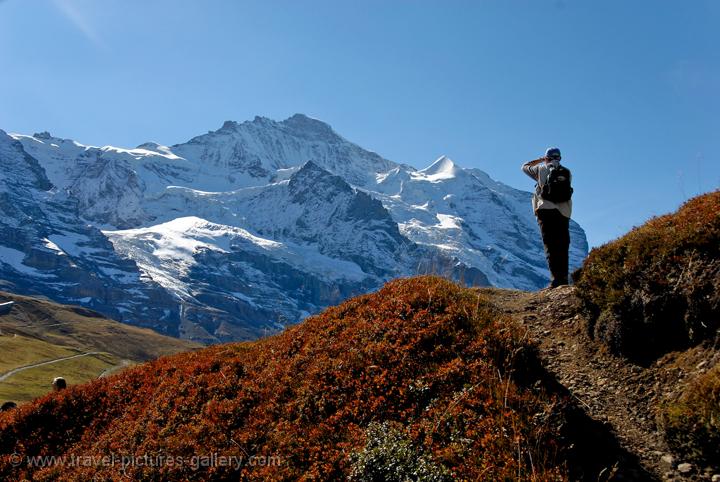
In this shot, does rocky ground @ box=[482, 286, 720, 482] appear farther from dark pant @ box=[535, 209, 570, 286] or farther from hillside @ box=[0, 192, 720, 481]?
dark pant @ box=[535, 209, 570, 286]

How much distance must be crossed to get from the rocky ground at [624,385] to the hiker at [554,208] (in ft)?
10.6

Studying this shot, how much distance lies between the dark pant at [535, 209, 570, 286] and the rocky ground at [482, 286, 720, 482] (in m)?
3.13

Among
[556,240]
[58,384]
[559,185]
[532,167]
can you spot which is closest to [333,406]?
[556,240]

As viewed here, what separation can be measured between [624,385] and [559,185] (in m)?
7.77

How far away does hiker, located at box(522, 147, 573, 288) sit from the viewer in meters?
17.2

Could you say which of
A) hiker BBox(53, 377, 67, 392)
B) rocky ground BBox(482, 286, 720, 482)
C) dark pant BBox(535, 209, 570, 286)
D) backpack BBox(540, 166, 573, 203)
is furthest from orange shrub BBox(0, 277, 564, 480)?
backpack BBox(540, 166, 573, 203)

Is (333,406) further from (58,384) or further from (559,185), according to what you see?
(58,384)

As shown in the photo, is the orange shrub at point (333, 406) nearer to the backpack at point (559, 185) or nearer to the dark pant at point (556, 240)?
the dark pant at point (556, 240)

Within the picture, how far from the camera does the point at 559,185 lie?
677 inches

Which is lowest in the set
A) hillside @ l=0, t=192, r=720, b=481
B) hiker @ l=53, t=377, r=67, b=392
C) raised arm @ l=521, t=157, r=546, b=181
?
hiker @ l=53, t=377, r=67, b=392

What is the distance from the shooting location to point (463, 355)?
35.8ft

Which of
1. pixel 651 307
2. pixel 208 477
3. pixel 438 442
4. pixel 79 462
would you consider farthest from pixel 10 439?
pixel 651 307

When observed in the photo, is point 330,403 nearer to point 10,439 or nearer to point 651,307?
point 651,307

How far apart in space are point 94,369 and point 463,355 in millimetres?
190778
